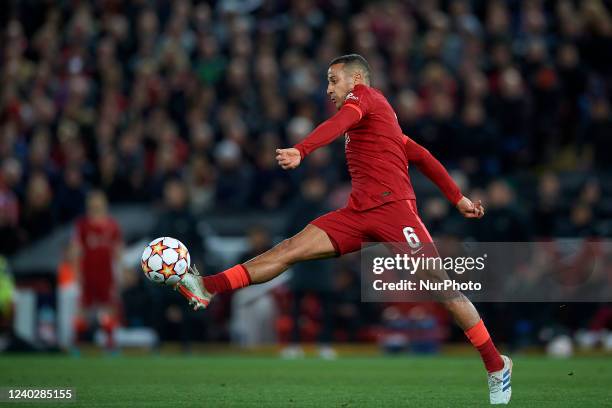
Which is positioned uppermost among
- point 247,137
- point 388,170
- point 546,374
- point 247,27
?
point 247,27

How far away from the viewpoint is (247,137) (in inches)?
762

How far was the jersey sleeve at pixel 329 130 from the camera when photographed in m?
8.13

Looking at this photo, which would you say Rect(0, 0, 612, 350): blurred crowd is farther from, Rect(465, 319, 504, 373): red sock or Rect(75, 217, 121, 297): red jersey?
Rect(465, 319, 504, 373): red sock

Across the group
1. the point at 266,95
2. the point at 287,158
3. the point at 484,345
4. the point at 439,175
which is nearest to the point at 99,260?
the point at 266,95

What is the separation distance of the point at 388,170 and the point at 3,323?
10.1 meters

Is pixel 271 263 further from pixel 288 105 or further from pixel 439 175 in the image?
pixel 288 105

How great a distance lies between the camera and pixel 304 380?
447 inches

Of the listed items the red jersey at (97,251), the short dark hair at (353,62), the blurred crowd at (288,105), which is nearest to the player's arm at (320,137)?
the short dark hair at (353,62)

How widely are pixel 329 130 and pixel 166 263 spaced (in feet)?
5.49

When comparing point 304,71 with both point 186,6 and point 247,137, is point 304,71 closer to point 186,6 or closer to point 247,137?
point 247,137

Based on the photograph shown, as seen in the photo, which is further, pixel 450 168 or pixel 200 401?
pixel 450 168

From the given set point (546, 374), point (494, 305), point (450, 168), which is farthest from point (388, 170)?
point (450, 168)

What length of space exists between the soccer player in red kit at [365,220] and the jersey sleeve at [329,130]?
0.12 ft

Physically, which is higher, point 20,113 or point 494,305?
point 20,113
